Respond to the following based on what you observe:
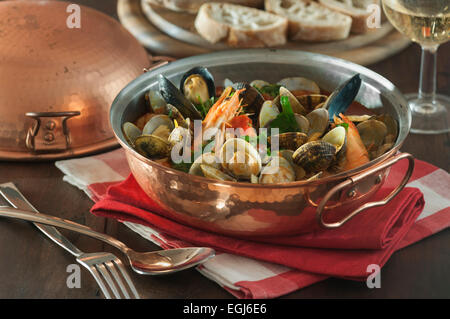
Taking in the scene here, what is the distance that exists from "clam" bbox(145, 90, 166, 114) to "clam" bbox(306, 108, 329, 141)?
29 cm

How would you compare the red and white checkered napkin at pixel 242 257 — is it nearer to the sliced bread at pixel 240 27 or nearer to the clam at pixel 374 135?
the clam at pixel 374 135

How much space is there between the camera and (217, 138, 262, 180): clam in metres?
0.96

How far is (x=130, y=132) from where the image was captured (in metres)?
1.11

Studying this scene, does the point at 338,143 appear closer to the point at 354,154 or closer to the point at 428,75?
the point at 354,154

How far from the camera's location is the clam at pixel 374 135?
109cm

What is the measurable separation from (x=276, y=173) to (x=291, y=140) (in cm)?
10

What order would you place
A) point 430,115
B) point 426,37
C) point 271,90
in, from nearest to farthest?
point 271,90 < point 426,37 < point 430,115

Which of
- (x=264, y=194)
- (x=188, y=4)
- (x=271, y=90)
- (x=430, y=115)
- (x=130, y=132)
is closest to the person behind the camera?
(x=264, y=194)

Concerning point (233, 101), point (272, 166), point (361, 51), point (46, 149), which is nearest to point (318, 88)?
point (233, 101)

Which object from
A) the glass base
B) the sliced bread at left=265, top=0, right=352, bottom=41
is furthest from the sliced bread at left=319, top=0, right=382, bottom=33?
the glass base

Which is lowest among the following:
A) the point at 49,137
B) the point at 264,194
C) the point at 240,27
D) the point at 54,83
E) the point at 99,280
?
the point at 99,280

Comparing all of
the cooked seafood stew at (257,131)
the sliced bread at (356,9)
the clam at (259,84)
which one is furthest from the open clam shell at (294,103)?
the sliced bread at (356,9)

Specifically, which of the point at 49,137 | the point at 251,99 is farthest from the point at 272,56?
the point at 49,137

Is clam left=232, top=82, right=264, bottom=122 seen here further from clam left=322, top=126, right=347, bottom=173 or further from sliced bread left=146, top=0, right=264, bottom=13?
sliced bread left=146, top=0, right=264, bottom=13
